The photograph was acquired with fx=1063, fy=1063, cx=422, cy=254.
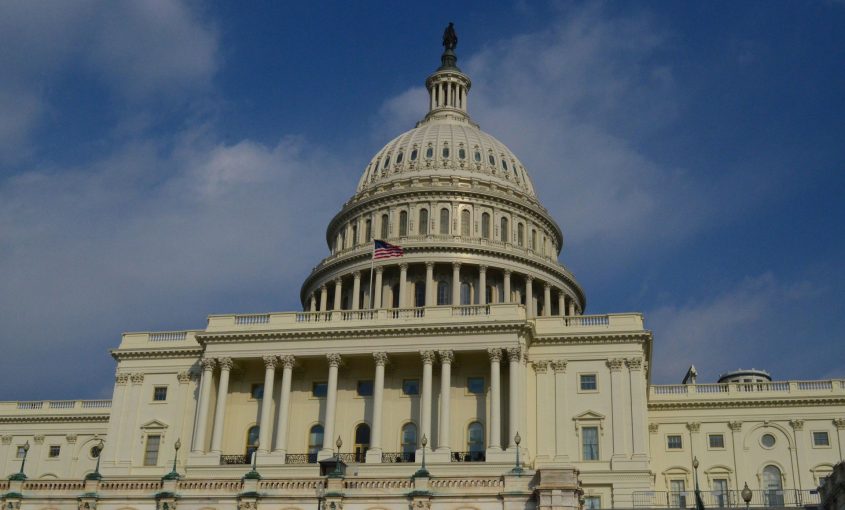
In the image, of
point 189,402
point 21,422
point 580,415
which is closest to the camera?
point 580,415

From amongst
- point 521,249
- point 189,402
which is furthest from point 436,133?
point 189,402

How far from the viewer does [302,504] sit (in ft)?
140

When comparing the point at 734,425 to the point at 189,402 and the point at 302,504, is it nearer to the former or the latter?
the point at 189,402

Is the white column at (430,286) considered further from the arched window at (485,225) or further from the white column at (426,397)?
the white column at (426,397)

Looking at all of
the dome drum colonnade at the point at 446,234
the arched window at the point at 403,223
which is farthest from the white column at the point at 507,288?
the arched window at the point at 403,223

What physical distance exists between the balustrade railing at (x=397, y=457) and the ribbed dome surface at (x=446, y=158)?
40049 mm

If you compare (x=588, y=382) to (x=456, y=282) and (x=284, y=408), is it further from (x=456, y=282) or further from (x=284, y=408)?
(x=456, y=282)

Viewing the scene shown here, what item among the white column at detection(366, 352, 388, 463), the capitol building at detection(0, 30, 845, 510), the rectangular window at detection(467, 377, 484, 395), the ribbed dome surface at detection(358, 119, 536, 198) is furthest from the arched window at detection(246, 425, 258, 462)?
the ribbed dome surface at detection(358, 119, 536, 198)

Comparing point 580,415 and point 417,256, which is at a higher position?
point 417,256

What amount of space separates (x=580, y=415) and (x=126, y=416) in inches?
1281

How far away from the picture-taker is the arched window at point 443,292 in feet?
314

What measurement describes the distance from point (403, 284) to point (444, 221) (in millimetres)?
9120

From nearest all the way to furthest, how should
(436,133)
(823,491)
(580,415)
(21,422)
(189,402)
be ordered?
(823,491), (580,415), (189,402), (21,422), (436,133)

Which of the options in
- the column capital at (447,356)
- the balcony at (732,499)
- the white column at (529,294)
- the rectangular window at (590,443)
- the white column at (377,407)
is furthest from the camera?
the white column at (529,294)
